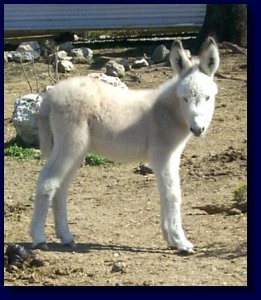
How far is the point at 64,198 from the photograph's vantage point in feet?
25.1

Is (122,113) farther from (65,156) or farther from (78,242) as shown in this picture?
(78,242)

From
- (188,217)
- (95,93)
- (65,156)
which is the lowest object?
(188,217)

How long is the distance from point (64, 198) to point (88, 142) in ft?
1.86

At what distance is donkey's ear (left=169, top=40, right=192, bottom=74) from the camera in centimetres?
752

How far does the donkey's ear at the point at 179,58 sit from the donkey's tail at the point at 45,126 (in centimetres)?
116

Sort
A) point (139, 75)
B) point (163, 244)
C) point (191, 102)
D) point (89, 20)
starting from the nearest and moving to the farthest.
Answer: point (191, 102)
point (163, 244)
point (139, 75)
point (89, 20)

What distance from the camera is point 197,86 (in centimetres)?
729

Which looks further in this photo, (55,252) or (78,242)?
(78,242)

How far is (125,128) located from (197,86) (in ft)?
2.56

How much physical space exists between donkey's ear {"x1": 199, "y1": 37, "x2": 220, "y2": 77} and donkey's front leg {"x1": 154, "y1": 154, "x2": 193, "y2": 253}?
85 cm

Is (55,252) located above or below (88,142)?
below

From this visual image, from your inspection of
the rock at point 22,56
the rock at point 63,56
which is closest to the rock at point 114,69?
the rock at point 63,56

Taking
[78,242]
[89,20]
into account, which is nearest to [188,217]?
[78,242]

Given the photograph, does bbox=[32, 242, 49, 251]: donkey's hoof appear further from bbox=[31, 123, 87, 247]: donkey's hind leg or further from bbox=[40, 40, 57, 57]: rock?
bbox=[40, 40, 57, 57]: rock
